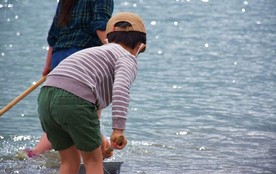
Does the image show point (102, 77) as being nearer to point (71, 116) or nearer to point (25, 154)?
point (71, 116)

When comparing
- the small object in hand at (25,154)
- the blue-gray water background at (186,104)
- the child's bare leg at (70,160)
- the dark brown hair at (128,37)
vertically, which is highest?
the dark brown hair at (128,37)

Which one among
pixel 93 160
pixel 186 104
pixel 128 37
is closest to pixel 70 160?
pixel 93 160

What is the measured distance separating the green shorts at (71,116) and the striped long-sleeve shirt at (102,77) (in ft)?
0.12

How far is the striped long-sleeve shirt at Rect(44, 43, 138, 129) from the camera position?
13.5 feet

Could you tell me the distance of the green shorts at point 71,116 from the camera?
4.15 m

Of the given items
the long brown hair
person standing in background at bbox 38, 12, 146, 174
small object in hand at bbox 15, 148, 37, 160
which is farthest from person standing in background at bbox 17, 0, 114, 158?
person standing in background at bbox 38, 12, 146, 174

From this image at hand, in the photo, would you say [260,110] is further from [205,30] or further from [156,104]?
[205,30]

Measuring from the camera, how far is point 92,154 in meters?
4.31

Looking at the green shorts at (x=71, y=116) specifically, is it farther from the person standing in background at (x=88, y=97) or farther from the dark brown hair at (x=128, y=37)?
the dark brown hair at (x=128, y=37)

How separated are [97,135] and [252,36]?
13.9 metres

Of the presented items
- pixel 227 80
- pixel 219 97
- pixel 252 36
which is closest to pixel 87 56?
pixel 219 97

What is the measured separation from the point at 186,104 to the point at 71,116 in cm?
488

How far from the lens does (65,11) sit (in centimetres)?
542

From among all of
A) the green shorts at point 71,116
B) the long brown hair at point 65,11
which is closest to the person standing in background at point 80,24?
the long brown hair at point 65,11
